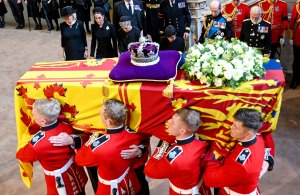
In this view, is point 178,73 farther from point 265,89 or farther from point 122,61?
point 265,89

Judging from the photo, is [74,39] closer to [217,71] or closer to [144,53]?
[144,53]

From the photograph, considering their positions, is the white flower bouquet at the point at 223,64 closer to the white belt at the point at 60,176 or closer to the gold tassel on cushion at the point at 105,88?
the gold tassel on cushion at the point at 105,88

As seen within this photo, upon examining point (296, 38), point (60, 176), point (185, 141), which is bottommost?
point (60, 176)

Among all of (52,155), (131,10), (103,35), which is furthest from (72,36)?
(52,155)

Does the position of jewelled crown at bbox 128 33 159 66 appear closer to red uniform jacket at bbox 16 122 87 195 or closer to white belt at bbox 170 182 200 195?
red uniform jacket at bbox 16 122 87 195

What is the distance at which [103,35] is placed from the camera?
5.23m

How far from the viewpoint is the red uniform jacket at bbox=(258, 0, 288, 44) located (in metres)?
Result: 5.71

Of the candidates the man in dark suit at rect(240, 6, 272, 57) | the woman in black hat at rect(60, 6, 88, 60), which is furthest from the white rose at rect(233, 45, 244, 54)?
the woman in black hat at rect(60, 6, 88, 60)

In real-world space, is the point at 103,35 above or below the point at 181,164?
above

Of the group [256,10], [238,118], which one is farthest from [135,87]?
[256,10]

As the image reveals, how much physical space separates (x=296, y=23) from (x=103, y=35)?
2591mm

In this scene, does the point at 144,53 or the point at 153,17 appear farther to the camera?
the point at 153,17

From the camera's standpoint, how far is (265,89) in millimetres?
2770

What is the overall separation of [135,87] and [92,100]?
39cm
